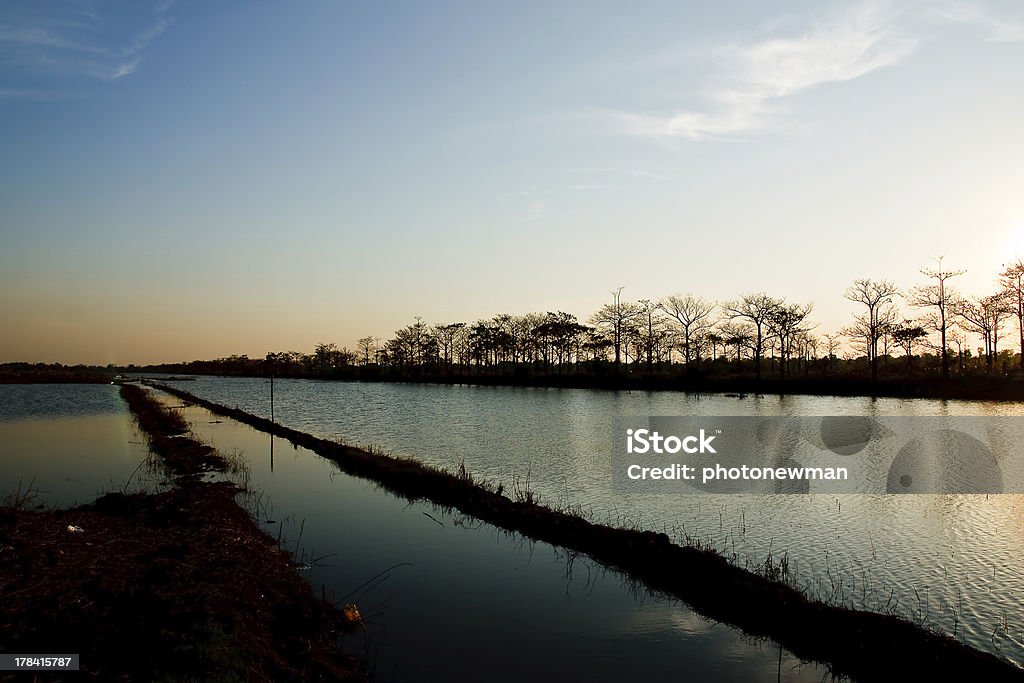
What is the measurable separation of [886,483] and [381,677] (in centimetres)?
1731

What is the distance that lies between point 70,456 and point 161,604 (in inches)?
933

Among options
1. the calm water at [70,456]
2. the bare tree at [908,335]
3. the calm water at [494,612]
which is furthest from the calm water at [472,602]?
the bare tree at [908,335]

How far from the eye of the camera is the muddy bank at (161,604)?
24.1ft

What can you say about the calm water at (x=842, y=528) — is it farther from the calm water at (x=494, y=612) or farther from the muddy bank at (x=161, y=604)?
the muddy bank at (x=161, y=604)

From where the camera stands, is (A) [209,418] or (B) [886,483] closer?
(B) [886,483]

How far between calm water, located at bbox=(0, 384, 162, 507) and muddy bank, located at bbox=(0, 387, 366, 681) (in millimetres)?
7102

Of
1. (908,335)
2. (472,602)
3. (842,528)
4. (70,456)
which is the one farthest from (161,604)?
(908,335)

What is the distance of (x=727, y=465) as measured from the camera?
22.6 meters

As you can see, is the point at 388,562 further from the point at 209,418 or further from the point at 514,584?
the point at 209,418

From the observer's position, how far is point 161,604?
8.56 m

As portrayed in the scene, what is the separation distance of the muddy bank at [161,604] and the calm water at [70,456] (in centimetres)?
710

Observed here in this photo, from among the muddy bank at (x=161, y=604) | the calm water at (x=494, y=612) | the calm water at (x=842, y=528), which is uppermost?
the muddy bank at (x=161, y=604)

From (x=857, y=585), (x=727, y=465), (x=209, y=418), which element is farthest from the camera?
(x=209, y=418)

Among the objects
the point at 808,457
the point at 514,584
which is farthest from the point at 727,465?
the point at 514,584
